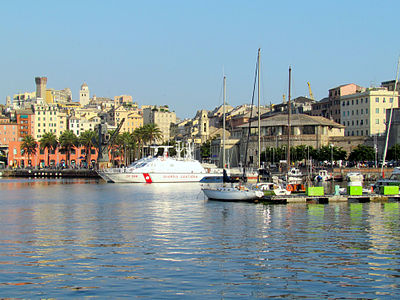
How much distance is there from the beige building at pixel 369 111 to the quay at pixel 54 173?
70339mm

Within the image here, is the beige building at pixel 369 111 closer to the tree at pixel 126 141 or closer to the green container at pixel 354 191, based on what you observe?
the tree at pixel 126 141

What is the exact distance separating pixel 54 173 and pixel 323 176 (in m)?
79.1

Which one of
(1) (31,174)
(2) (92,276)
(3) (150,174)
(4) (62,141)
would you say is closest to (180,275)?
(2) (92,276)

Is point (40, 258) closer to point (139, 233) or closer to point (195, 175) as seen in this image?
point (139, 233)

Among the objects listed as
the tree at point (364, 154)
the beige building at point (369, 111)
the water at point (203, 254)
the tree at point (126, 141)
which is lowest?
the water at point (203, 254)

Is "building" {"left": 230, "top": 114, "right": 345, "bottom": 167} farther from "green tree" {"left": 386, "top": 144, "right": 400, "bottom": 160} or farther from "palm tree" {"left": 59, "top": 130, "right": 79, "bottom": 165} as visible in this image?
"palm tree" {"left": 59, "top": 130, "right": 79, "bottom": 165}

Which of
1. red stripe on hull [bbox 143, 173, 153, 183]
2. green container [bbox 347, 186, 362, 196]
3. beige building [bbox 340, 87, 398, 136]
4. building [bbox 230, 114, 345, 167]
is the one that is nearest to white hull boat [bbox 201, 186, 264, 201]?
green container [bbox 347, 186, 362, 196]

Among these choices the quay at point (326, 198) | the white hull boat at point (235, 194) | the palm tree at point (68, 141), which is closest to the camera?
the quay at point (326, 198)

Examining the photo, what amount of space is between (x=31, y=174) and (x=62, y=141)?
23.8 m

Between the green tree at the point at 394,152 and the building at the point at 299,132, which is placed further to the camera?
the building at the point at 299,132

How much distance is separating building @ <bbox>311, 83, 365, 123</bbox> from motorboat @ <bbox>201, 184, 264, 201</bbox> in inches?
4536

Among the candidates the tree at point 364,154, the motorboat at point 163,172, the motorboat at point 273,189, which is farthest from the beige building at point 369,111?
the motorboat at point 273,189

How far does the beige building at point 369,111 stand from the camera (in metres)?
156

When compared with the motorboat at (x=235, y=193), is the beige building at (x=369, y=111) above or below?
above
